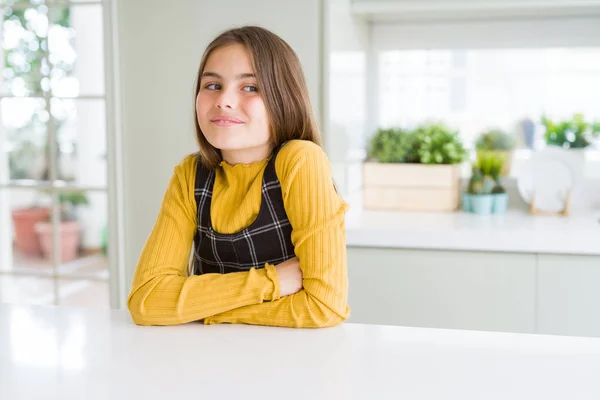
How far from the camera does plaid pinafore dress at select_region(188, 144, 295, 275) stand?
1.33 m

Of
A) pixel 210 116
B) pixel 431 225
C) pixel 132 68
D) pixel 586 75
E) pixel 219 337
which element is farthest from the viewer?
pixel 586 75

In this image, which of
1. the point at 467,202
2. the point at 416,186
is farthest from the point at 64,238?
the point at 467,202

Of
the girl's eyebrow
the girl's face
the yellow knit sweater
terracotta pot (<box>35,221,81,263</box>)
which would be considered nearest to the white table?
the yellow knit sweater

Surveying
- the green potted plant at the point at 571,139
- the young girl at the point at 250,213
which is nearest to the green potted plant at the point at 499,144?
the green potted plant at the point at 571,139

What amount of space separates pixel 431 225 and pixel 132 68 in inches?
45.9

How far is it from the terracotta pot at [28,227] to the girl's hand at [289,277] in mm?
1992

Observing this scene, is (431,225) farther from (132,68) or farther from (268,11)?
(132,68)

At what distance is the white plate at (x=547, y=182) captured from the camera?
2465 millimetres

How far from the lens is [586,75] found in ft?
8.79

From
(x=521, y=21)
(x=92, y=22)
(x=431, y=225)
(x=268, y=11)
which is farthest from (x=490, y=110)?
(x=92, y=22)

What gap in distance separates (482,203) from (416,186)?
0.25 m

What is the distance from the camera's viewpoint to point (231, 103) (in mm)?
1271

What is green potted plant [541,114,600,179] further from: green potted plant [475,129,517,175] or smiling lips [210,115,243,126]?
smiling lips [210,115,243,126]

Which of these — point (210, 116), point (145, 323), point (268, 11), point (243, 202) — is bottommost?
point (145, 323)
